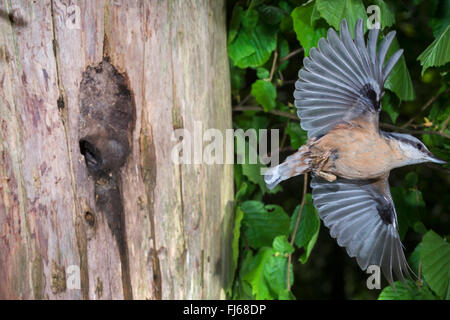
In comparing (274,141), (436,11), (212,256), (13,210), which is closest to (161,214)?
(212,256)

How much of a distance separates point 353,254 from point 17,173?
1.00m

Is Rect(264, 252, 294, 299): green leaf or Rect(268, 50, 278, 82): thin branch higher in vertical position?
Rect(268, 50, 278, 82): thin branch

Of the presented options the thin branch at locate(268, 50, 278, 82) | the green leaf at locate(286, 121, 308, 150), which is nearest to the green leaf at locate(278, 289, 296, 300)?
the green leaf at locate(286, 121, 308, 150)

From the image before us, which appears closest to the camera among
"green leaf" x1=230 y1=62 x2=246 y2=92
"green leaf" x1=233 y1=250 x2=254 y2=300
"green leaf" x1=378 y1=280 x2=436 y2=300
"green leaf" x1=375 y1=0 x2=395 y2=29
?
"green leaf" x1=375 y1=0 x2=395 y2=29

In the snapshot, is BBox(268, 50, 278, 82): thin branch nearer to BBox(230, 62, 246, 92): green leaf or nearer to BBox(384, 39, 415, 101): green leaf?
BBox(230, 62, 246, 92): green leaf

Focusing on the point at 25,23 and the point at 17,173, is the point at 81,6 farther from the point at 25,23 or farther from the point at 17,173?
the point at 17,173

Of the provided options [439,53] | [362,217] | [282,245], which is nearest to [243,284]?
[282,245]

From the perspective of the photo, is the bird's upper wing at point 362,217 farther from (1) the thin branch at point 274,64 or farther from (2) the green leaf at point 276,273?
(1) the thin branch at point 274,64

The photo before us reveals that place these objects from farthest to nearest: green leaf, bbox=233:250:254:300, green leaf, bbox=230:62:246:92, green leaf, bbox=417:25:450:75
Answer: green leaf, bbox=230:62:246:92 → green leaf, bbox=233:250:254:300 → green leaf, bbox=417:25:450:75

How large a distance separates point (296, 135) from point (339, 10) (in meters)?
0.54

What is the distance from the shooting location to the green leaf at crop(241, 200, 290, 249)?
1.62 m

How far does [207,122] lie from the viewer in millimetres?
1347

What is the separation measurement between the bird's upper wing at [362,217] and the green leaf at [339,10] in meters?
0.50

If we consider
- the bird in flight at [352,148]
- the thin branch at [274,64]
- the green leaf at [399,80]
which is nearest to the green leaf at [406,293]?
the bird in flight at [352,148]
